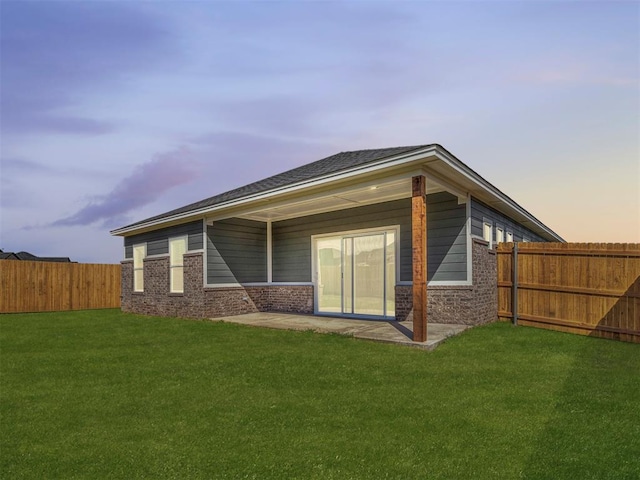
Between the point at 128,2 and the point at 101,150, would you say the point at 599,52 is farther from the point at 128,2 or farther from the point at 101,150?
the point at 101,150

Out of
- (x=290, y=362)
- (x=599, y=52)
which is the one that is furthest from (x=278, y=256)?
(x=599, y=52)

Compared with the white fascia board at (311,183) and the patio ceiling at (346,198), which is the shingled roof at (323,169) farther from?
the patio ceiling at (346,198)

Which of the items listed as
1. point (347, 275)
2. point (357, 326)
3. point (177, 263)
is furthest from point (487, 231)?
point (177, 263)

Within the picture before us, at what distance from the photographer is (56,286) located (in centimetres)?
1778

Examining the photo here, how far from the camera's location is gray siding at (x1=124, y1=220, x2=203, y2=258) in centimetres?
1330

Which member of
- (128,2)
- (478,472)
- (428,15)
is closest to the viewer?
(478,472)

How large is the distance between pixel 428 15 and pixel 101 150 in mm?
9658

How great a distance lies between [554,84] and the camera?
28.1ft

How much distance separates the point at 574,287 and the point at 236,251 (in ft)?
32.2

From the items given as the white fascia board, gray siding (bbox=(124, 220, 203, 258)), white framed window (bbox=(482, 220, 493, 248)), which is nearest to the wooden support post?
the white fascia board

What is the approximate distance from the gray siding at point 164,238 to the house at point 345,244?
42 millimetres

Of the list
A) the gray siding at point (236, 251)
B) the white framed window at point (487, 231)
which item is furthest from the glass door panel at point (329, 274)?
the white framed window at point (487, 231)

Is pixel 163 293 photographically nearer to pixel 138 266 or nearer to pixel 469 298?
pixel 138 266

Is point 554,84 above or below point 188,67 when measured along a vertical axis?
below
